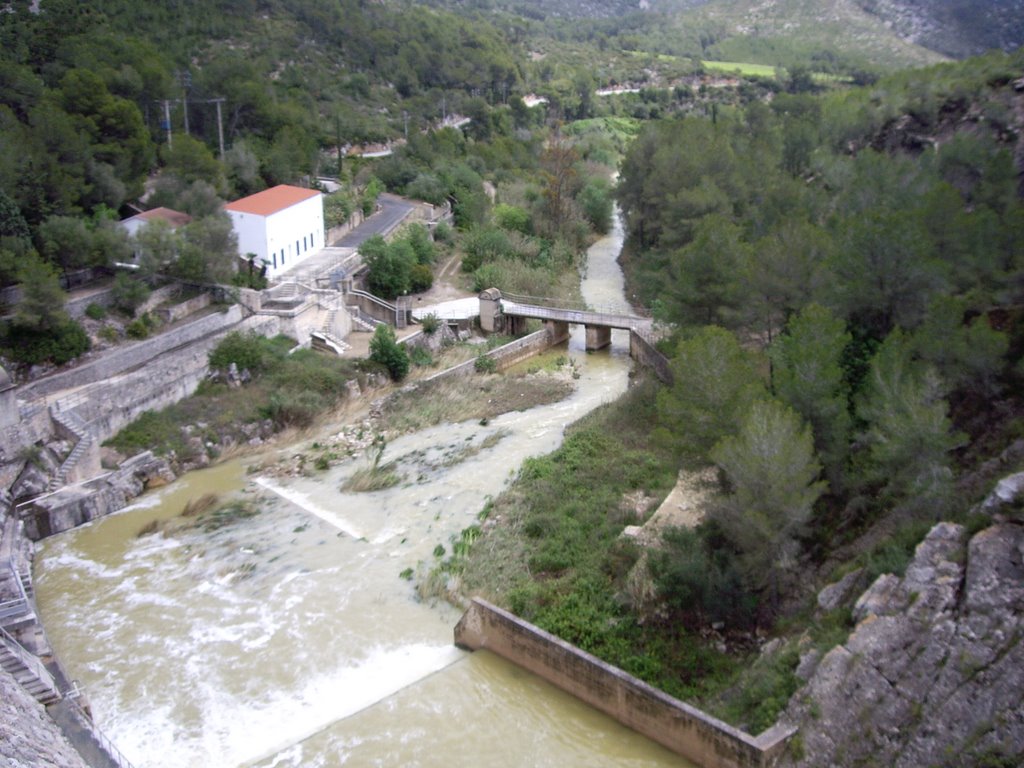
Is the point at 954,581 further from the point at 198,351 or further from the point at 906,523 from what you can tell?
the point at 198,351

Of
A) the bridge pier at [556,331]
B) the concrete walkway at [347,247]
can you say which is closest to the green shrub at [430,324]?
the bridge pier at [556,331]

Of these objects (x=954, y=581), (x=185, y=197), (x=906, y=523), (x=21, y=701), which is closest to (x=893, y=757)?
(x=954, y=581)

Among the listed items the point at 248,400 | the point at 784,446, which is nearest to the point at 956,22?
the point at 248,400

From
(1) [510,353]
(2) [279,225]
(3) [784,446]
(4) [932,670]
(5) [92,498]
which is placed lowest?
(1) [510,353]

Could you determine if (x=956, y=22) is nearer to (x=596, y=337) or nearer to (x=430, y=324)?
(x=596, y=337)

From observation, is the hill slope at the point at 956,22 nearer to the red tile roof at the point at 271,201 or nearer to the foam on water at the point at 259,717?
the red tile roof at the point at 271,201
